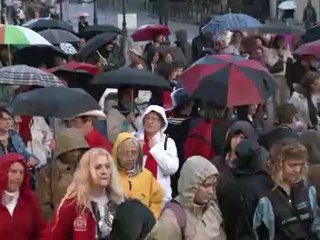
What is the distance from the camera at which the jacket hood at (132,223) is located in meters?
6.36

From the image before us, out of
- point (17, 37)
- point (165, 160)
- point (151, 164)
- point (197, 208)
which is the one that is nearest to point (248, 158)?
point (197, 208)

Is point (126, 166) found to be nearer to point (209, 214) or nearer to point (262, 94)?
point (209, 214)

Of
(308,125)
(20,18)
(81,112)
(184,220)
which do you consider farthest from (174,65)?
(20,18)

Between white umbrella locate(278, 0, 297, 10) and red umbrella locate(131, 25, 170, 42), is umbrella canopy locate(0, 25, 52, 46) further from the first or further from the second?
white umbrella locate(278, 0, 297, 10)

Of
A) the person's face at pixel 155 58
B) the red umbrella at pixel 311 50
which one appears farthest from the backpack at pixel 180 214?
the person's face at pixel 155 58

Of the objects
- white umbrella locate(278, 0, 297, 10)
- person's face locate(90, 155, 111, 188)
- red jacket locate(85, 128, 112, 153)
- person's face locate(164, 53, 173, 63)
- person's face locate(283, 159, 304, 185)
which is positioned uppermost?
person's face locate(90, 155, 111, 188)

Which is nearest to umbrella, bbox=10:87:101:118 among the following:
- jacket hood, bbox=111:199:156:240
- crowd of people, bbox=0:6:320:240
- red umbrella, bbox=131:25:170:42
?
crowd of people, bbox=0:6:320:240

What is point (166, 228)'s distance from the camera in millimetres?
7293

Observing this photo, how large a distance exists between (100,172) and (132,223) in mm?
789

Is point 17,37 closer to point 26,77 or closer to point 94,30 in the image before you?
point 26,77

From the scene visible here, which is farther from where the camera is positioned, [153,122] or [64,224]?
[153,122]

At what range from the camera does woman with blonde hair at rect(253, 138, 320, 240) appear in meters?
7.46

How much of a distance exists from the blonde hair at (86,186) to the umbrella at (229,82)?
3.37 m

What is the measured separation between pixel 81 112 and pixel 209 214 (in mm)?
2383
